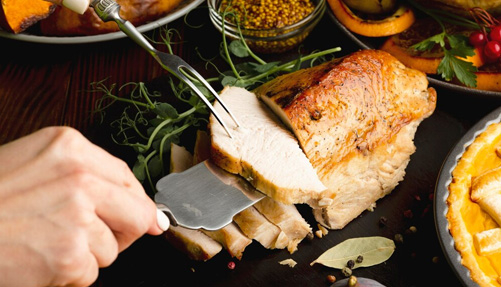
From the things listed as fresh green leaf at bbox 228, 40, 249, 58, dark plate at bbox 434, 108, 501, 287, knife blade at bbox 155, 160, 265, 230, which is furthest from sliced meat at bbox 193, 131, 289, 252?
fresh green leaf at bbox 228, 40, 249, 58

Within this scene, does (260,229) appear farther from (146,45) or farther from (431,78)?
(431,78)

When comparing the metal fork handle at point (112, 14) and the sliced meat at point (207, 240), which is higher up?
the metal fork handle at point (112, 14)

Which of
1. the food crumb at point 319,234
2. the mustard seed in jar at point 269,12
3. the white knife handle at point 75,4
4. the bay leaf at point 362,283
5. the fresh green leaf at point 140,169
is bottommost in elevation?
the food crumb at point 319,234

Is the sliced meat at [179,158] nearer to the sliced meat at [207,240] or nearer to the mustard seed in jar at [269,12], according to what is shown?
the sliced meat at [207,240]

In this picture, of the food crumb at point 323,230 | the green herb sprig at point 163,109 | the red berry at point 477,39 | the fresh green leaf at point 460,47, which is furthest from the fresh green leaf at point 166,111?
the red berry at point 477,39

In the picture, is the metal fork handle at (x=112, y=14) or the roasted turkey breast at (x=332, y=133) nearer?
the roasted turkey breast at (x=332, y=133)

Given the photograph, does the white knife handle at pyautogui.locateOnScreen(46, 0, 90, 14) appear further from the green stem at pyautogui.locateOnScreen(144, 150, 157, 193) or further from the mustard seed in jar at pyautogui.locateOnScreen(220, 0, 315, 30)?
the mustard seed in jar at pyautogui.locateOnScreen(220, 0, 315, 30)

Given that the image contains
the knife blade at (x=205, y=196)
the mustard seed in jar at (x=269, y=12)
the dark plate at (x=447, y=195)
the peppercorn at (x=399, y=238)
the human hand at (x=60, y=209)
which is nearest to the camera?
the human hand at (x=60, y=209)

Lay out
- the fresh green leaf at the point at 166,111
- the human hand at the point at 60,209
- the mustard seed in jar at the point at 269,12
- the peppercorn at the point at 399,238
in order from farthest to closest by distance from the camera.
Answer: the mustard seed in jar at the point at 269,12
the fresh green leaf at the point at 166,111
the peppercorn at the point at 399,238
the human hand at the point at 60,209
